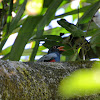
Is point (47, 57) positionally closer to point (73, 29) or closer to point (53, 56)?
point (53, 56)

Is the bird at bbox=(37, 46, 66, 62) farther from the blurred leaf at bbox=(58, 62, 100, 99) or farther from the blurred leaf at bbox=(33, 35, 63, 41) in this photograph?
the blurred leaf at bbox=(58, 62, 100, 99)

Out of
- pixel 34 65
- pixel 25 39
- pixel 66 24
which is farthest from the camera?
pixel 25 39

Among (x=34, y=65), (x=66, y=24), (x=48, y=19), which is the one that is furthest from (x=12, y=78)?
(x=48, y=19)

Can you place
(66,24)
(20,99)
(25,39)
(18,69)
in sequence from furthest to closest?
(25,39) < (66,24) < (18,69) < (20,99)

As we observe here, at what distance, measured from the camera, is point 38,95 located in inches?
36.3

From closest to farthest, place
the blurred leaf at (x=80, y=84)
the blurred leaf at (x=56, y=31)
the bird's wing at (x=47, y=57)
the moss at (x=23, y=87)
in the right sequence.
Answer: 1. the moss at (x=23, y=87)
2. the blurred leaf at (x=80, y=84)
3. the blurred leaf at (x=56, y=31)
4. the bird's wing at (x=47, y=57)

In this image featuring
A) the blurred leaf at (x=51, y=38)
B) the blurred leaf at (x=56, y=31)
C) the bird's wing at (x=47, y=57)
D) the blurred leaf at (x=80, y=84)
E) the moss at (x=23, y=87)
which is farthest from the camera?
the bird's wing at (x=47, y=57)

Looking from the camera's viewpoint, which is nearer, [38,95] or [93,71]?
[38,95]

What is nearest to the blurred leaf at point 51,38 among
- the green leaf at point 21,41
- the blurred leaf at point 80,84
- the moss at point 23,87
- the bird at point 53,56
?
the green leaf at point 21,41

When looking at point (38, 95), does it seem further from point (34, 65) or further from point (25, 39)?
point (25, 39)

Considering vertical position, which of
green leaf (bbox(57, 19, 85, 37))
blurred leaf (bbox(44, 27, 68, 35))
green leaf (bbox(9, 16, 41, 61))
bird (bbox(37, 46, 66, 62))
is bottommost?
bird (bbox(37, 46, 66, 62))

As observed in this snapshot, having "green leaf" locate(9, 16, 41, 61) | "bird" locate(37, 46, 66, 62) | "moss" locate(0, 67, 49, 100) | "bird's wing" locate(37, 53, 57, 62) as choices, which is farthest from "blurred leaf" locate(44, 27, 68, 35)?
"moss" locate(0, 67, 49, 100)

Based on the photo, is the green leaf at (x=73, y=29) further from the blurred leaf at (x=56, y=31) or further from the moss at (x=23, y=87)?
the blurred leaf at (x=56, y=31)

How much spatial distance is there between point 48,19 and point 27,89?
127 cm
